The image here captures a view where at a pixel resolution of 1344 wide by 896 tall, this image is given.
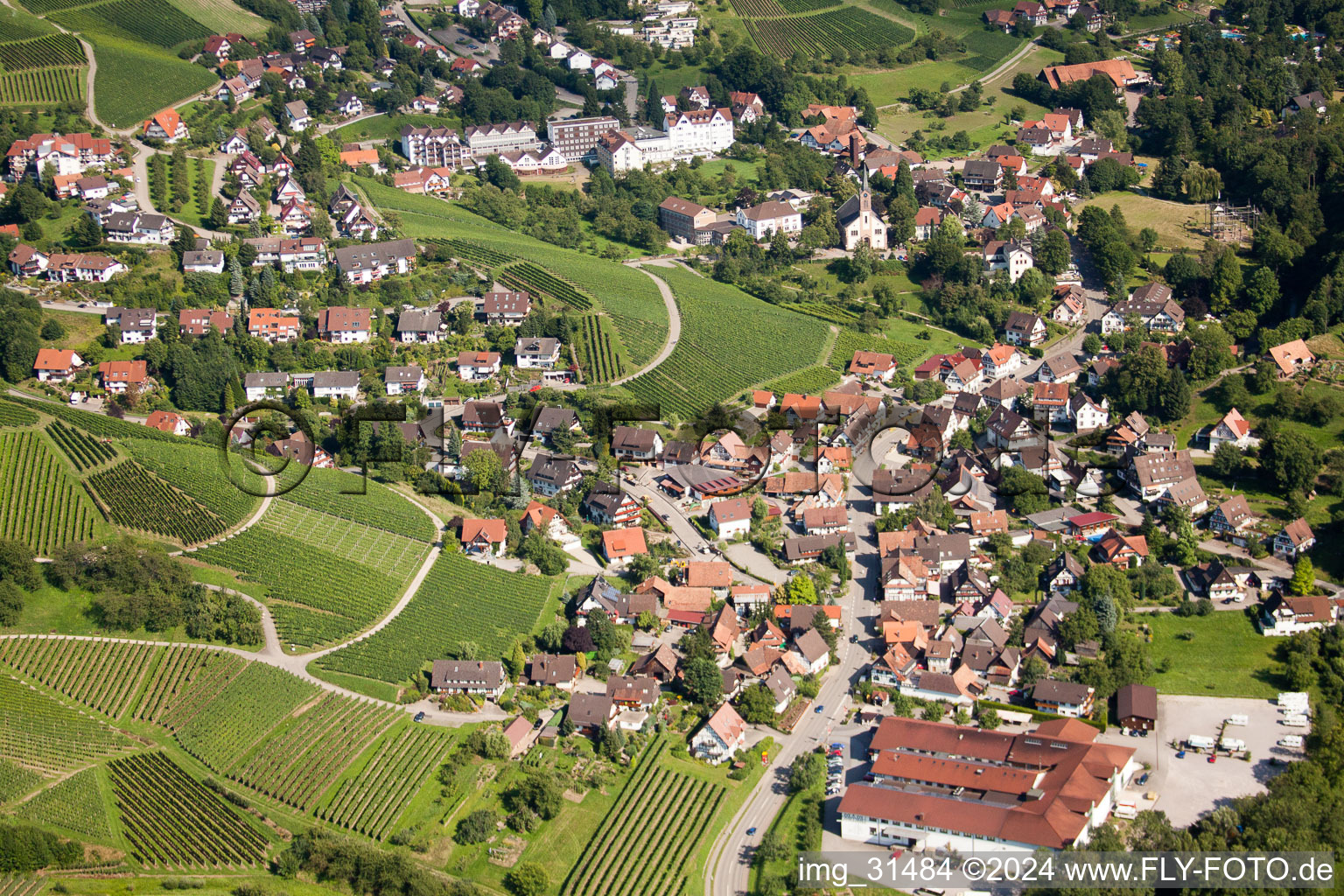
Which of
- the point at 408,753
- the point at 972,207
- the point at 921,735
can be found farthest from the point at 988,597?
the point at 972,207

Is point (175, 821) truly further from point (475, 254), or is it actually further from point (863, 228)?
point (863, 228)

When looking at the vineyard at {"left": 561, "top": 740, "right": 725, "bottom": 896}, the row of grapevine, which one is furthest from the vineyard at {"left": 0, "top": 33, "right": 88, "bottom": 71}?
the vineyard at {"left": 561, "top": 740, "right": 725, "bottom": 896}

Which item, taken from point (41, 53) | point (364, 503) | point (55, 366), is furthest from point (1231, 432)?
point (41, 53)

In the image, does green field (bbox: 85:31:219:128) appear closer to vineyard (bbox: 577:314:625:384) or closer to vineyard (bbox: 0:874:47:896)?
vineyard (bbox: 577:314:625:384)

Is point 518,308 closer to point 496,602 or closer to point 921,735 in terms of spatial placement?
point 496,602

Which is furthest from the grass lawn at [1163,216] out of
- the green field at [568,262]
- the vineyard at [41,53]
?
the vineyard at [41,53]

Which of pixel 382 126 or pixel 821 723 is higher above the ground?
pixel 382 126

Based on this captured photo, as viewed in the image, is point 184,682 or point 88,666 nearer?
point 184,682
